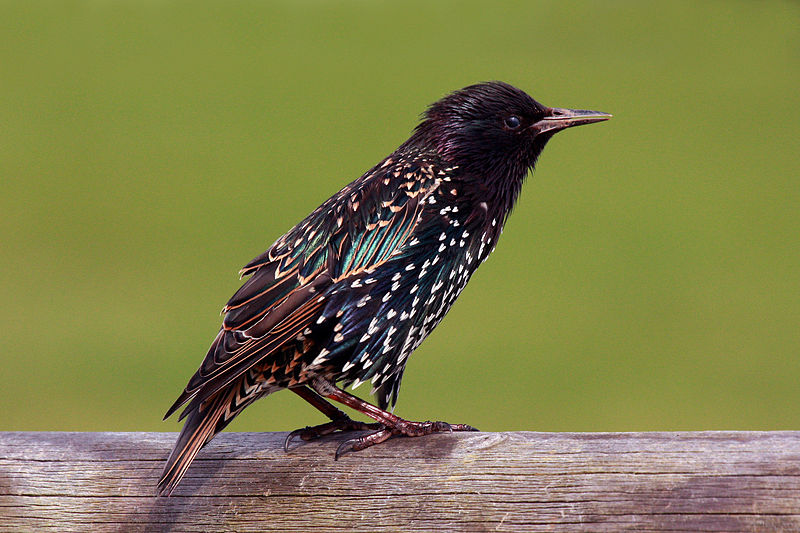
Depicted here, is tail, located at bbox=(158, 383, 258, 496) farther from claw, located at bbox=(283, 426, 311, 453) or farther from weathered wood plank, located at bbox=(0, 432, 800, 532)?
claw, located at bbox=(283, 426, 311, 453)

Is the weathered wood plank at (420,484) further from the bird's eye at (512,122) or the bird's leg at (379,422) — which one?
the bird's eye at (512,122)

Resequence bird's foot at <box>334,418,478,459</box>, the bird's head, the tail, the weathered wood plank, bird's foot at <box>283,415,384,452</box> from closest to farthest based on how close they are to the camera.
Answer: the weathered wood plank < the tail < bird's foot at <box>334,418,478,459</box> < bird's foot at <box>283,415,384,452</box> < the bird's head

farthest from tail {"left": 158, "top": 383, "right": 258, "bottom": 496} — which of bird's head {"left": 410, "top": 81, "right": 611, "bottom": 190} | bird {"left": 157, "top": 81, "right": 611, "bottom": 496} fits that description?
bird's head {"left": 410, "top": 81, "right": 611, "bottom": 190}

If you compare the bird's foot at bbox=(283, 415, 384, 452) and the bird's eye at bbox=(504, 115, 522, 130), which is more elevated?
the bird's eye at bbox=(504, 115, 522, 130)


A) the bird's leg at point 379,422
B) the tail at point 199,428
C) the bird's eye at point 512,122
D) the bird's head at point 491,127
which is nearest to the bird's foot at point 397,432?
the bird's leg at point 379,422

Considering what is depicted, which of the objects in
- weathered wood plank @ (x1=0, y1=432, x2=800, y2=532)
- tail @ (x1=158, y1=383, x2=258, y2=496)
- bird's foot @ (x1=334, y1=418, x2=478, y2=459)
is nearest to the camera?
weathered wood plank @ (x1=0, y1=432, x2=800, y2=532)

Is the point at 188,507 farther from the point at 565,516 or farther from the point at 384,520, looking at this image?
the point at 565,516

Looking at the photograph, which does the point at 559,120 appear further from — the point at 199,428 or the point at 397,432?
the point at 199,428

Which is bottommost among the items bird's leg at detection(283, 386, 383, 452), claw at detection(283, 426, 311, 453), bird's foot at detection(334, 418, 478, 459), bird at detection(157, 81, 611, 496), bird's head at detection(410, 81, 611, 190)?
bird's leg at detection(283, 386, 383, 452)
